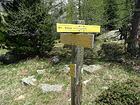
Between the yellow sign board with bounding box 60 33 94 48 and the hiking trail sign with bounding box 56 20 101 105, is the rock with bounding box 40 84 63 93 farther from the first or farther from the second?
the yellow sign board with bounding box 60 33 94 48

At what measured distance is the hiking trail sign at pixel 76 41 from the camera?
7.05 metres

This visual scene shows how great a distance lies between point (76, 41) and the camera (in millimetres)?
7168

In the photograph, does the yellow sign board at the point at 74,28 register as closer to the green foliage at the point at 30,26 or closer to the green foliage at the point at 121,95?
the green foliage at the point at 121,95

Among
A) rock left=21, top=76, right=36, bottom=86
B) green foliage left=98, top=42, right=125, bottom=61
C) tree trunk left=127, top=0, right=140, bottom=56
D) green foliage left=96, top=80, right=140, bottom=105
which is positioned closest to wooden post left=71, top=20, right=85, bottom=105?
green foliage left=96, top=80, right=140, bottom=105

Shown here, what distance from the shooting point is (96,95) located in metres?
9.91

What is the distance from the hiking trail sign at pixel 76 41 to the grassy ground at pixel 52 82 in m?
2.20

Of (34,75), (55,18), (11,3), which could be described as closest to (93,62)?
(34,75)

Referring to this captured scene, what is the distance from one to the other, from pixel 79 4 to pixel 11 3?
50.7 ft

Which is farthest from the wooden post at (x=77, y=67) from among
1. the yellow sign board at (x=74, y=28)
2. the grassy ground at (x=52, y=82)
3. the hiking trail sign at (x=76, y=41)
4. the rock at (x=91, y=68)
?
the rock at (x=91, y=68)

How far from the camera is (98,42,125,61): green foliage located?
43.2ft

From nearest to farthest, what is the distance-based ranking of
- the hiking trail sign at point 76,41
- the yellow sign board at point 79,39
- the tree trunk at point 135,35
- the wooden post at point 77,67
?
the yellow sign board at point 79,39 → the hiking trail sign at point 76,41 → the wooden post at point 77,67 → the tree trunk at point 135,35

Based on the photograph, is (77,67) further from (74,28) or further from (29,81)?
(29,81)

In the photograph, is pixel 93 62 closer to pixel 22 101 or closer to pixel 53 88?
pixel 53 88

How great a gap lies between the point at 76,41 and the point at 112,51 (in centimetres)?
715
